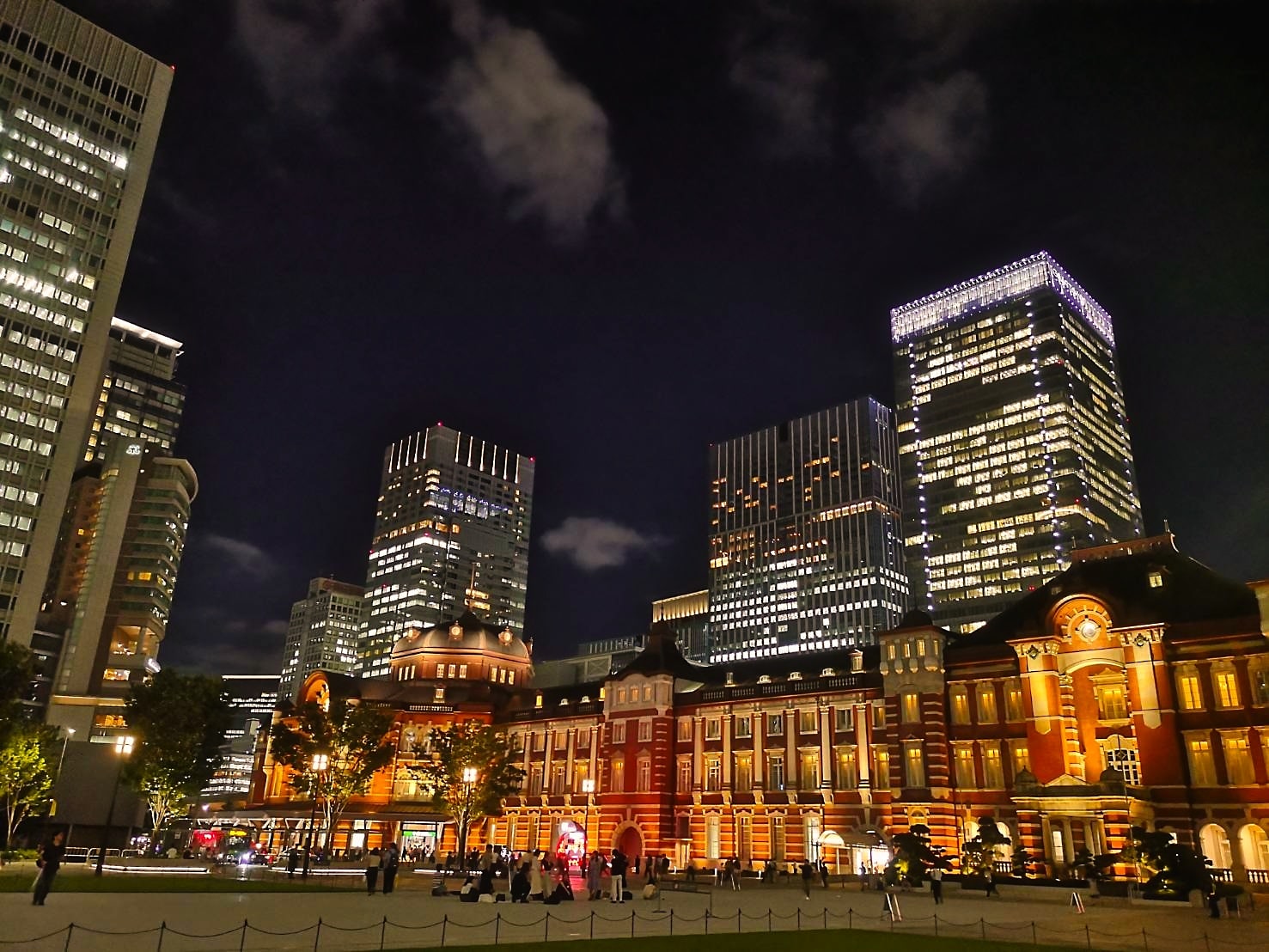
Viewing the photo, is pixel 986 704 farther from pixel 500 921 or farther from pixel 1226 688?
pixel 500 921

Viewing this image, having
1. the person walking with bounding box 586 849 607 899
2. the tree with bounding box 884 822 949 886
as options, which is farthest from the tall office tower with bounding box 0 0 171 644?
the tree with bounding box 884 822 949 886

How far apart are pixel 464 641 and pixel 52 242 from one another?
7285 centimetres

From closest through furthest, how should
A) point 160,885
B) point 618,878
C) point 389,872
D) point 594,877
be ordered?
point 160,885 → point 618,878 → point 389,872 → point 594,877

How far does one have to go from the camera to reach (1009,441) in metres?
175

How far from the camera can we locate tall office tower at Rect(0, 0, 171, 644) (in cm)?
10962

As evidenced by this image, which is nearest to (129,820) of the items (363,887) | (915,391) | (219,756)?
(219,756)

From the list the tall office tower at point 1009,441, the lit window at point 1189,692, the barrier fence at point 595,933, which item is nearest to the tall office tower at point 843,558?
the tall office tower at point 1009,441

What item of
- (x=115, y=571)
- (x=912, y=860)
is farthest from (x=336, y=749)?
(x=115, y=571)

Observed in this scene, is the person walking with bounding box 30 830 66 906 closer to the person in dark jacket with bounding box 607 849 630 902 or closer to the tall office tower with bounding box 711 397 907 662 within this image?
the person in dark jacket with bounding box 607 849 630 902

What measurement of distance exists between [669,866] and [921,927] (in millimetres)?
45580

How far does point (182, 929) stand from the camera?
2323 cm

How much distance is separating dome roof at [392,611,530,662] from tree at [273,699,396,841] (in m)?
34.6

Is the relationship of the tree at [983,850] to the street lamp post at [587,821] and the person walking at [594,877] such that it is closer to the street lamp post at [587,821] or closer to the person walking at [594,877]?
the person walking at [594,877]

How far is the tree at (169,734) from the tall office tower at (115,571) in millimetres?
69112
